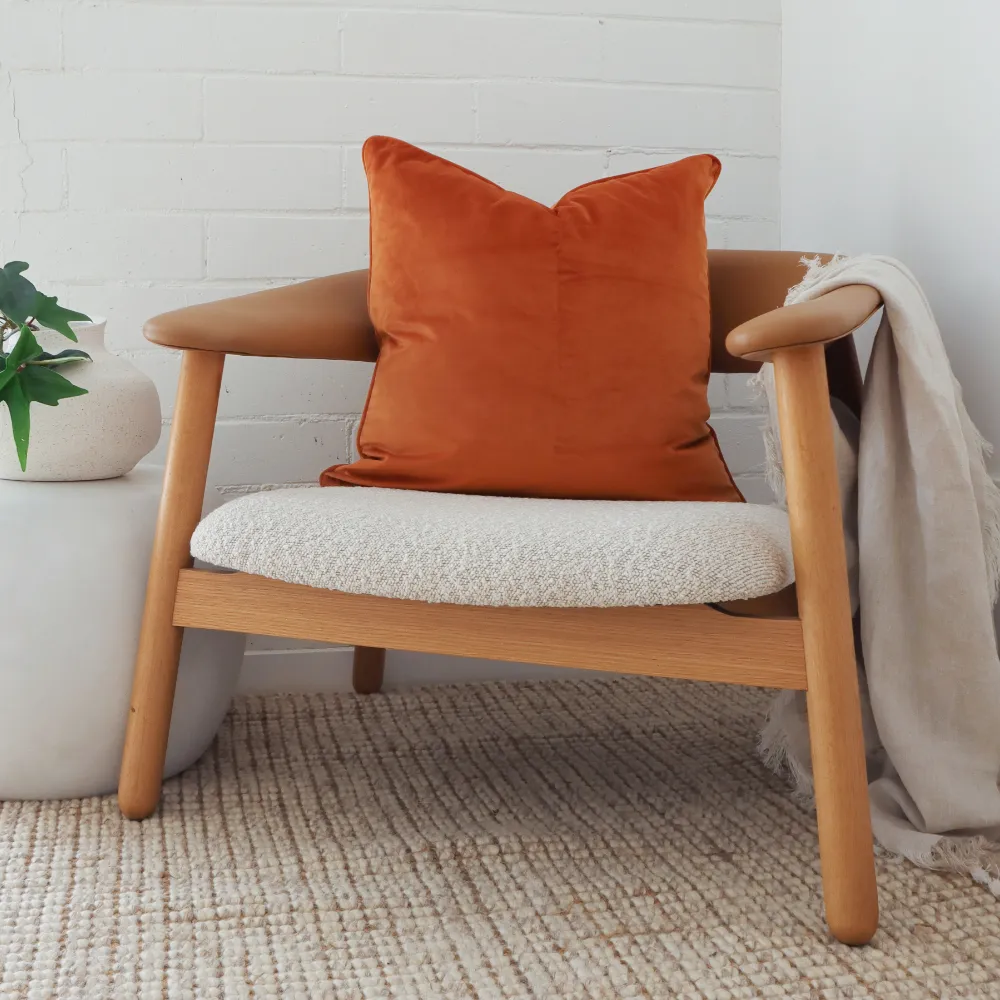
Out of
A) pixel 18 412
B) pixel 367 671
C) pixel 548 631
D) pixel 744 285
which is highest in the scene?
pixel 744 285

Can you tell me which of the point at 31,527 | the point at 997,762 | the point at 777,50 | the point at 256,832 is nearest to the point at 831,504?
the point at 997,762

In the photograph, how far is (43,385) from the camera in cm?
117

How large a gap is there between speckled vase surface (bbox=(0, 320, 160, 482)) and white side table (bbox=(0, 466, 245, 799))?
0.03 meters

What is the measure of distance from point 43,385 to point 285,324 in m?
0.27

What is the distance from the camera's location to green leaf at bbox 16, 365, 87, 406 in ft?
3.82

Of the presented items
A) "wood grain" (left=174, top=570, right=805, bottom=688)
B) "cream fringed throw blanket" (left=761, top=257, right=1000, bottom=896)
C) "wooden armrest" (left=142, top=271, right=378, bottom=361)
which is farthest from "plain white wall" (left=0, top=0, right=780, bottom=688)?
"cream fringed throw blanket" (left=761, top=257, right=1000, bottom=896)

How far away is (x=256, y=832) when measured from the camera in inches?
45.4

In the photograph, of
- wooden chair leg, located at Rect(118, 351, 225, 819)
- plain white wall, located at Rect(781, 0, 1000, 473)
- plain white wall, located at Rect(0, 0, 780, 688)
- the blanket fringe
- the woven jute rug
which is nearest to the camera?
the woven jute rug

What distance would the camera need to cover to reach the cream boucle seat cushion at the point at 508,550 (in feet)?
2.97

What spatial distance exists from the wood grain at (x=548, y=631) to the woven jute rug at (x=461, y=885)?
0.72 feet

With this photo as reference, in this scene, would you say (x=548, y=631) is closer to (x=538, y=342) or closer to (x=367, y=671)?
(x=538, y=342)

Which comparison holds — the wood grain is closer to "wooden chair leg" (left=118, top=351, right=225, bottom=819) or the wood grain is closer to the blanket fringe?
"wooden chair leg" (left=118, top=351, right=225, bottom=819)

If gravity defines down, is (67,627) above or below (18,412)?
below

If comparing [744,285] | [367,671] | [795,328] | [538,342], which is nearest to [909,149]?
[744,285]
